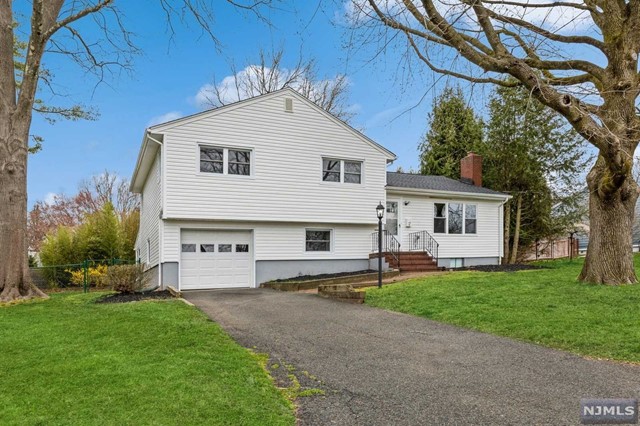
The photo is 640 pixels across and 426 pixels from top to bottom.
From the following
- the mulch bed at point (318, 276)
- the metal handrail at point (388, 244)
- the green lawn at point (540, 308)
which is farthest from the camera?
the metal handrail at point (388, 244)

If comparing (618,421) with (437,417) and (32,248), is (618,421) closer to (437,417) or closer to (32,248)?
(437,417)

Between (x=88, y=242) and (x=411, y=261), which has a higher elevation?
(x=88, y=242)

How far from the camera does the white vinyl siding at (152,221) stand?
48.6ft

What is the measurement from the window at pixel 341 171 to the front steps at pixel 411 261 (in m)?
3.22

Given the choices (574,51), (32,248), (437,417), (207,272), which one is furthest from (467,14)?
(32,248)

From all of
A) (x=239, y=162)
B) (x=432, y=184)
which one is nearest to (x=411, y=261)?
(x=432, y=184)

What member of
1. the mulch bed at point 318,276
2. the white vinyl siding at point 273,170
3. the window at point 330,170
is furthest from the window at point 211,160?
the mulch bed at point 318,276

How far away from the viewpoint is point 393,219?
18.0m

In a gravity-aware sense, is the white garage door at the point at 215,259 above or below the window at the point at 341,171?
below

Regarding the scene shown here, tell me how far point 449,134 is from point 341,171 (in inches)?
513

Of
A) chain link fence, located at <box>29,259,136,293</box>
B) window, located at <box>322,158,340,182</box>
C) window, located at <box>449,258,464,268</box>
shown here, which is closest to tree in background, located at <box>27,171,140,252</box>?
chain link fence, located at <box>29,259,136,293</box>

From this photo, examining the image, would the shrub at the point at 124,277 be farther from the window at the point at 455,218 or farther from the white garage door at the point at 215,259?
the window at the point at 455,218

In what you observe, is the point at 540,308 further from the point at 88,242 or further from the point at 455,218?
the point at 88,242

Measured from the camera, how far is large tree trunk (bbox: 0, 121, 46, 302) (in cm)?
1055
